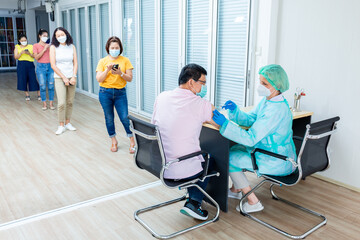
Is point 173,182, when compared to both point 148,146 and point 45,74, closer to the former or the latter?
point 148,146

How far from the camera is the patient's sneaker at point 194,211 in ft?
9.20

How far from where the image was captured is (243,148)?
3.00 m

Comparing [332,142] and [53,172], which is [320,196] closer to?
[332,142]

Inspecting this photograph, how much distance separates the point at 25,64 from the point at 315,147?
696 cm

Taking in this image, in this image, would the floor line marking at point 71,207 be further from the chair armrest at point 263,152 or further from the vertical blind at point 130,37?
the vertical blind at point 130,37

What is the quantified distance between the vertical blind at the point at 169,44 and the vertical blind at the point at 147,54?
0.97ft

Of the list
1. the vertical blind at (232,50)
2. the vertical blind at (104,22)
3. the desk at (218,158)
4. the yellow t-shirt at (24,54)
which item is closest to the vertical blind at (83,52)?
the vertical blind at (104,22)

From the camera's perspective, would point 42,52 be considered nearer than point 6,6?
Yes

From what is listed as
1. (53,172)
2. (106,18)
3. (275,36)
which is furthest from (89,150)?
(106,18)

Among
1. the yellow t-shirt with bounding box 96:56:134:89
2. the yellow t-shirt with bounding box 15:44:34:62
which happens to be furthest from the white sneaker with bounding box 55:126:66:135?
the yellow t-shirt with bounding box 15:44:34:62

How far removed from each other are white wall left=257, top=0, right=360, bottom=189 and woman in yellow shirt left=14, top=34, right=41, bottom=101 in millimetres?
5831

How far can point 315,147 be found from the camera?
8.56ft

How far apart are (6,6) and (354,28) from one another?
12865 mm

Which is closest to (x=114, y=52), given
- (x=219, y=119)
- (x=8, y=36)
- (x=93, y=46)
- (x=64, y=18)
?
(x=219, y=119)
